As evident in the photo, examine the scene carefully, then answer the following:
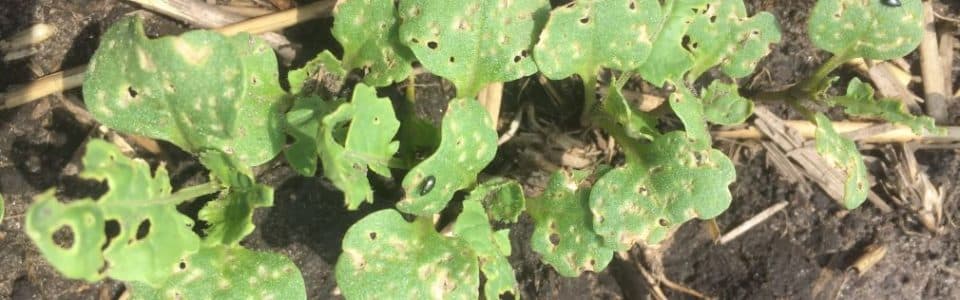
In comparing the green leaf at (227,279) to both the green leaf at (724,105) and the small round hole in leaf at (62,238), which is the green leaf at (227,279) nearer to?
the small round hole in leaf at (62,238)

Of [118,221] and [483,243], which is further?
[483,243]

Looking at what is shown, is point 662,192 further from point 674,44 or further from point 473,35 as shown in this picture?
point 473,35

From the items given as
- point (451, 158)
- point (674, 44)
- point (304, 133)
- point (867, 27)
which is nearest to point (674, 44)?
point (674, 44)

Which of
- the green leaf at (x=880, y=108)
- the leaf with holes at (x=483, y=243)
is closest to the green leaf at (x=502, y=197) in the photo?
the leaf with holes at (x=483, y=243)

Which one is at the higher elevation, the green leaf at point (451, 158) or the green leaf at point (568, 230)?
the green leaf at point (451, 158)

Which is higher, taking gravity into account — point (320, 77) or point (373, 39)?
point (373, 39)

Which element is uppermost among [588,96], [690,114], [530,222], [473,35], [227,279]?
[473,35]

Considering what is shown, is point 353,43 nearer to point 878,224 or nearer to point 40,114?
point 40,114
